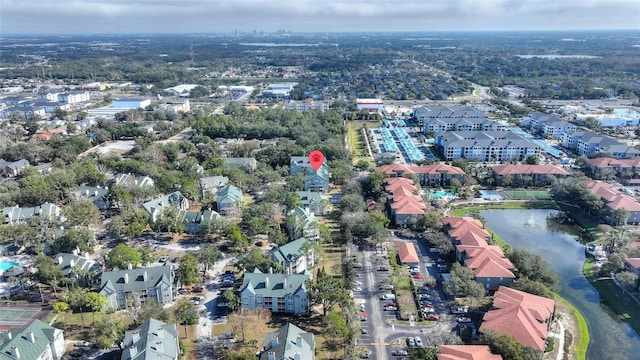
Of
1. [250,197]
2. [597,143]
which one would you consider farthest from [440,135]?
[250,197]

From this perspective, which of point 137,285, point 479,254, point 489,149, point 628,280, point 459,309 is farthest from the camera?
point 489,149

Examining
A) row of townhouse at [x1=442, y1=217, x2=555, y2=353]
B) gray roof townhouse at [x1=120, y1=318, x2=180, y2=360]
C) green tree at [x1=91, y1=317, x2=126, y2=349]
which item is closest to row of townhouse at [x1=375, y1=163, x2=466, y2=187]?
row of townhouse at [x1=442, y1=217, x2=555, y2=353]

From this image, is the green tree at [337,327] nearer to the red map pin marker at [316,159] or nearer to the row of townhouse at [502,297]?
the row of townhouse at [502,297]

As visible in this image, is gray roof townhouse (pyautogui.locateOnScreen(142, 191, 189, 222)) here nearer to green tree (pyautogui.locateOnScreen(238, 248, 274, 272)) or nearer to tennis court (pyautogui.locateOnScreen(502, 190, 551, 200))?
green tree (pyautogui.locateOnScreen(238, 248, 274, 272))

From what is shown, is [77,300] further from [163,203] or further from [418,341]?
[418,341]

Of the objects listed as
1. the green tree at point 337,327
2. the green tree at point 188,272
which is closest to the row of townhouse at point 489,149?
the green tree at point 337,327

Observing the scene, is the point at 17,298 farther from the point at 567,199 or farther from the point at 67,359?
the point at 567,199

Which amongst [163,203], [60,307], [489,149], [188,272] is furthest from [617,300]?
[163,203]
